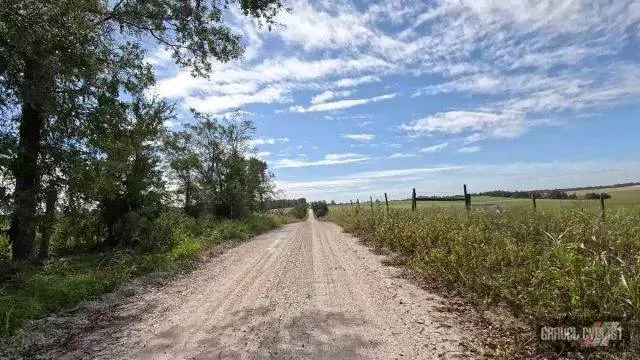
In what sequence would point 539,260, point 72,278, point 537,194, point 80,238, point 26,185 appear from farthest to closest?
1. point 80,238
2. point 537,194
3. point 26,185
4. point 72,278
5. point 539,260

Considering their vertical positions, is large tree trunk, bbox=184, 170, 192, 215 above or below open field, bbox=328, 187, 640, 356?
above

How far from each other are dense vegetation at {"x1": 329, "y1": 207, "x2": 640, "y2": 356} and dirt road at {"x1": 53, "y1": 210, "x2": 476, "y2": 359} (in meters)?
0.78

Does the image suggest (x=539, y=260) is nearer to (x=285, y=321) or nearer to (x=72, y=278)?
(x=285, y=321)

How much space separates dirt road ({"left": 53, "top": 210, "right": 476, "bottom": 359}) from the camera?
5074mm

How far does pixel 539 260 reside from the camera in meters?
6.16

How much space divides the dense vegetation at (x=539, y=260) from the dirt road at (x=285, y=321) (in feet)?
2.57

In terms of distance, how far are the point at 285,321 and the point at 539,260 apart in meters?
3.71

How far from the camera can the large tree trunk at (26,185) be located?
1010cm

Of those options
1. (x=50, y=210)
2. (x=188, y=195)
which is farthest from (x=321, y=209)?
(x=50, y=210)

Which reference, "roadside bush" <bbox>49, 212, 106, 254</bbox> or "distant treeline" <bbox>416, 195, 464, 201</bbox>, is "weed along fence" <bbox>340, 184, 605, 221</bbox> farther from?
"roadside bush" <bbox>49, 212, 106, 254</bbox>

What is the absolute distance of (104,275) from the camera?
10125 mm

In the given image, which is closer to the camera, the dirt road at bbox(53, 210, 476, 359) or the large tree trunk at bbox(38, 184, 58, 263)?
the dirt road at bbox(53, 210, 476, 359)

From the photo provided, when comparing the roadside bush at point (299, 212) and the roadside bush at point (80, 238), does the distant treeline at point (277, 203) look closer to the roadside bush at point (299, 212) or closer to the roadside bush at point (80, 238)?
the roadside bush at point (299, 212)

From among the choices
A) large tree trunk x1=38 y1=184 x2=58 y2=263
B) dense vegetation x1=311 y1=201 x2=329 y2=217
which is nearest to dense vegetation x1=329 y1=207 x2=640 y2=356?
large tree trunk x1=38 y1=184 x2=58 y2=263
